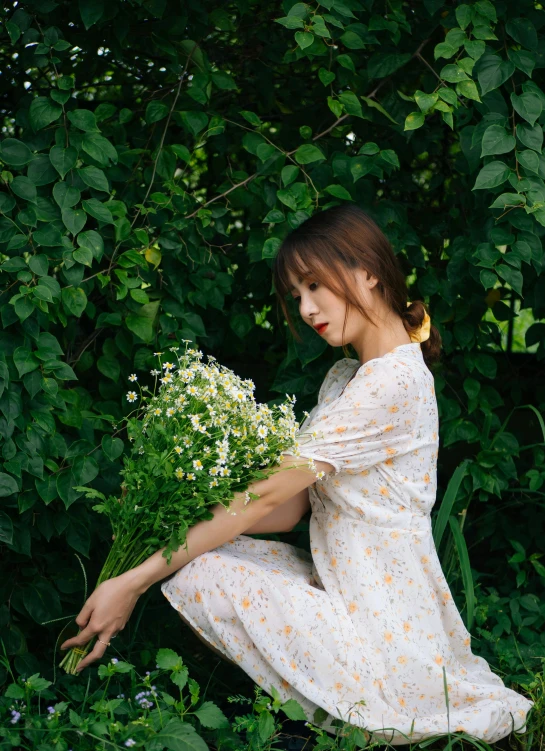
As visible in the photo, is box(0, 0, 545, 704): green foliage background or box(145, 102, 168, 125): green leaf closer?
box(0, 0, 545, 704): green foliage background

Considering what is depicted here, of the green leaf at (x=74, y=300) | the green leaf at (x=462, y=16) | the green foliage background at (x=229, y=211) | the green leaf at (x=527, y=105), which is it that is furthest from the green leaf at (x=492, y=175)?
the green leaf at (x=74, y=300)

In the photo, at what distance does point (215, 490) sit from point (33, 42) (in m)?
1.16

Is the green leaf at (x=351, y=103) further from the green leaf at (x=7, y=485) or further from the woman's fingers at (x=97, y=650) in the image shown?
the woman's fingers at (x=97, y=650)

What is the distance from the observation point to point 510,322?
2.88 metres

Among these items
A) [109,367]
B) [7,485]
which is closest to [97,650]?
[7,485]

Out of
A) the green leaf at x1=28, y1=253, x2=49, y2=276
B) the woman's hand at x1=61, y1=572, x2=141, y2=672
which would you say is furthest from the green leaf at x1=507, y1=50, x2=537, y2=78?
the woman's hand at x1=61, y1=572, x2=141, y2=672

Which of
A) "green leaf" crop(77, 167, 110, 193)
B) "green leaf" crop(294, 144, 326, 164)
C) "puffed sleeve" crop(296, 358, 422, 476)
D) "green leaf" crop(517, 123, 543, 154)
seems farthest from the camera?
"green leaf" crop(294, 144, 326, 164)

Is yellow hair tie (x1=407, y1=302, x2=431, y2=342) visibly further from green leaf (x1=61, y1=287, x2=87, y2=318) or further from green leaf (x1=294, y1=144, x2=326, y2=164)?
green leaf (x1=61, y1=287, x2=87, y2=318)

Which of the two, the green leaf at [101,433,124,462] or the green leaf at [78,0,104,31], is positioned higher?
the green leaf at [78,0,104,31]

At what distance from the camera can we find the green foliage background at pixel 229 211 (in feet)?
6.87

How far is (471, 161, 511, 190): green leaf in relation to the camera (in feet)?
7.09

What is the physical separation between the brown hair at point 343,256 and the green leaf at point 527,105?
47cm

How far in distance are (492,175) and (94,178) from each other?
1.00m

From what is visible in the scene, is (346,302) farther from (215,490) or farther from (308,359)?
(215,490)
